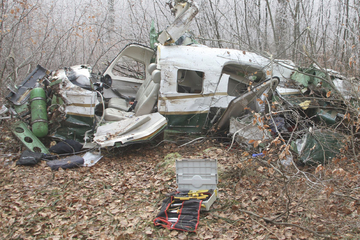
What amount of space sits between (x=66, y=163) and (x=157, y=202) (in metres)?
2.23

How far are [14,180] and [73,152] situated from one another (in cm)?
130

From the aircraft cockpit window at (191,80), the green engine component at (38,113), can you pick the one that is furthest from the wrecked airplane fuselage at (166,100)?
the aircraft cockpit window at (191,80)

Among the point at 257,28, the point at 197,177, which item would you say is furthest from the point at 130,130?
the point at 257,28

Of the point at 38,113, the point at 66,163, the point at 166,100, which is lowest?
the point at 66,163

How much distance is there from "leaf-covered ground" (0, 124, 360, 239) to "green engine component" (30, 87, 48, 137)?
2.25 feet

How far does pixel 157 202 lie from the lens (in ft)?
14.0

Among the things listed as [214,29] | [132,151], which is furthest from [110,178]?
[214,29]

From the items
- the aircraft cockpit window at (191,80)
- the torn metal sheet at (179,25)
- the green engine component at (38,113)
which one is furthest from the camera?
the aircraft cockpit window at (191,80)

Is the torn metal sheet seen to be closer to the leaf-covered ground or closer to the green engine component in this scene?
the leaf-covered ground

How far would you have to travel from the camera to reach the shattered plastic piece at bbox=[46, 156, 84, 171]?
5452 millimetres

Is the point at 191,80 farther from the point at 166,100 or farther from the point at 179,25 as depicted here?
the point at 179,25

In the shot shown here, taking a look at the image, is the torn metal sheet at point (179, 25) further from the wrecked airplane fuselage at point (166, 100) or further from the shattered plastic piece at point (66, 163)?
the shattered plastic piece at point (66, 163)

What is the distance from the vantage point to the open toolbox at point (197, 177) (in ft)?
13.3

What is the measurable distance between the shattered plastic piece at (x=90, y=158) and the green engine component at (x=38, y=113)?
1.08 metres
